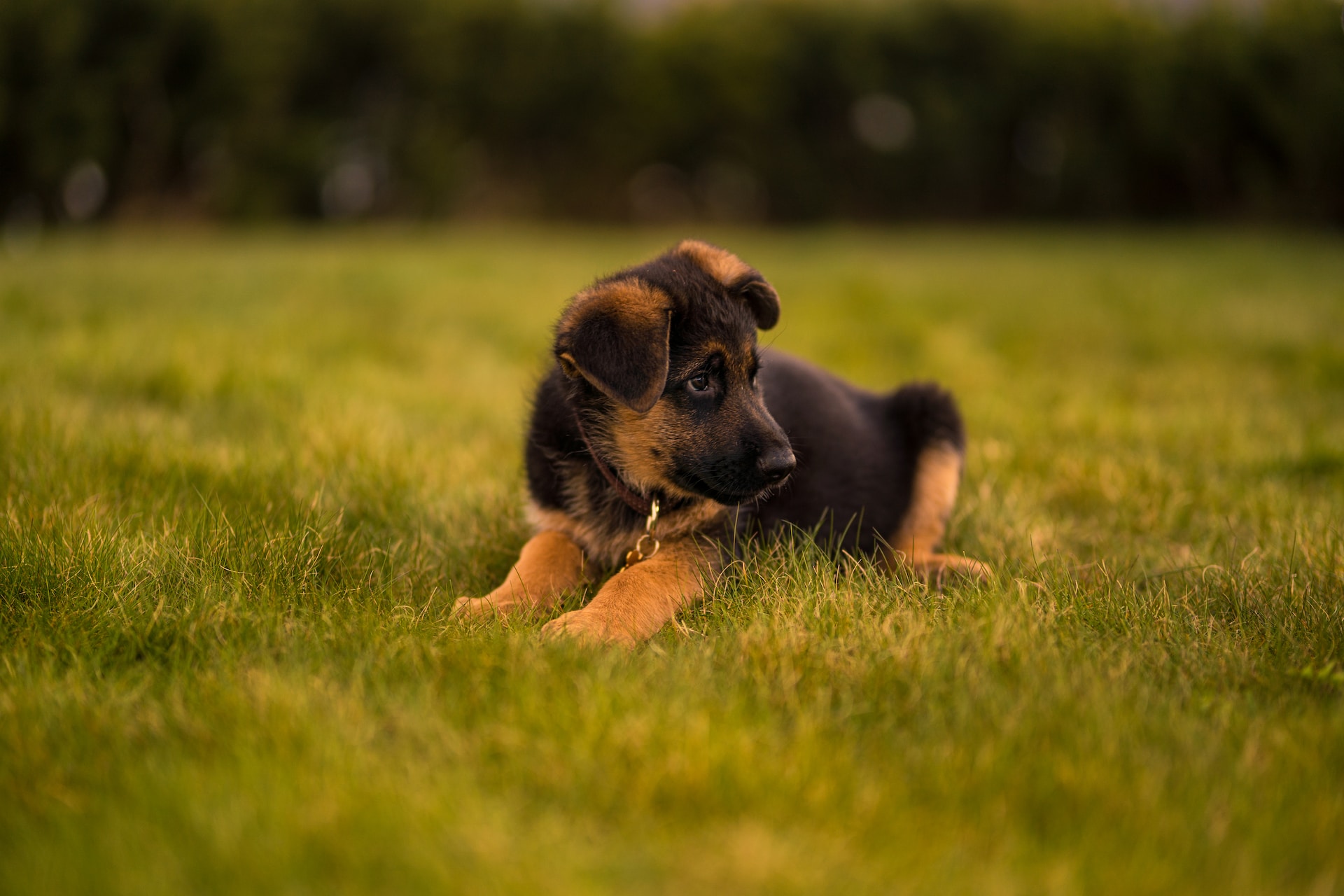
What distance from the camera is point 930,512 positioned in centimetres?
393

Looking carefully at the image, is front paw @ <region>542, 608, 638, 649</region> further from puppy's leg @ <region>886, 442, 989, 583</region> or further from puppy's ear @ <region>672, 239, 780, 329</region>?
puppy's ear @ <region>672, 239, 780, 329</region>

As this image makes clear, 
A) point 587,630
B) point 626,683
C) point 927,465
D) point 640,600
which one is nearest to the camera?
point 626,683

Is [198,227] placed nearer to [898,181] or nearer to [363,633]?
[898,181]

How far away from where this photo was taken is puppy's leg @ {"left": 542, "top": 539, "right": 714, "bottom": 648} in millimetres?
2732

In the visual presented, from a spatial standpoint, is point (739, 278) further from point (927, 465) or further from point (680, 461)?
point (927, 465)

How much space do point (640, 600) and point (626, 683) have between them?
65 cm

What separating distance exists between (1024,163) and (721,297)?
2906cm

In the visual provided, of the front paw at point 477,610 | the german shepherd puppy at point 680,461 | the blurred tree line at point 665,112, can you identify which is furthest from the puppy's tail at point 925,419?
the blurred tree line at point 665,112

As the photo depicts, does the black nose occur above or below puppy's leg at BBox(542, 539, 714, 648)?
above

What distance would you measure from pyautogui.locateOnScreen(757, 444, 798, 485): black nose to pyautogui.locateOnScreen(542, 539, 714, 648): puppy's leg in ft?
1.16

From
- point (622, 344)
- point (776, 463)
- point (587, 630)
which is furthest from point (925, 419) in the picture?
point (587, 630)

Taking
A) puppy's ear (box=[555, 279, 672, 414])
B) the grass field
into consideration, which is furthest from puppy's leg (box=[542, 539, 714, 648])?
puppy's ear (box=[555, 279, 672, 414])

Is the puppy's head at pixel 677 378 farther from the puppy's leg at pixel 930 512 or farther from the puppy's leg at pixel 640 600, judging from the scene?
the puppy's leg at pixel 930 512

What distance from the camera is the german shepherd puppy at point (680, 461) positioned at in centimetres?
302
